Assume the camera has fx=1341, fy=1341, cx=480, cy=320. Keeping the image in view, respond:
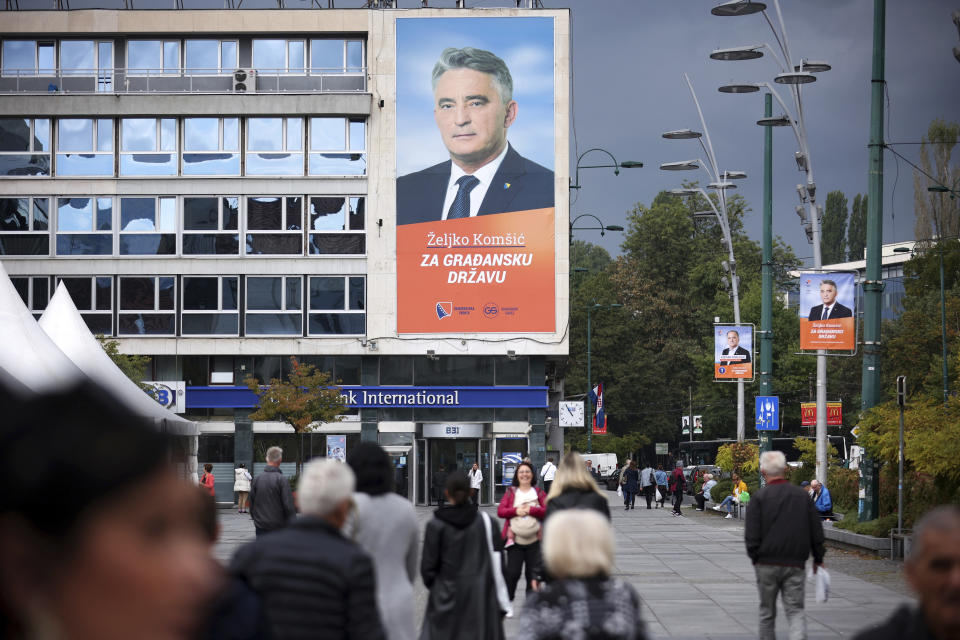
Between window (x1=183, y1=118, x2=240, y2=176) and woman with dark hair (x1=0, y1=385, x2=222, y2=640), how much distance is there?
168ft

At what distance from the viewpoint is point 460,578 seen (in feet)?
31.6

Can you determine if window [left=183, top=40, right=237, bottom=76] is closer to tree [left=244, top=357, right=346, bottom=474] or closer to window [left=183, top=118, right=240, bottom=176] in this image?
window [left=183, top=118, right=240, bottom=176]

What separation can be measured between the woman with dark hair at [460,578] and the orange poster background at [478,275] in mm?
41799

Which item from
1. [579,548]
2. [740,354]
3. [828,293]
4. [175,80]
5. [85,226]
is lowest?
[579,548]

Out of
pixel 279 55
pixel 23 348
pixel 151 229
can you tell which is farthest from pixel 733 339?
pixel 23 348

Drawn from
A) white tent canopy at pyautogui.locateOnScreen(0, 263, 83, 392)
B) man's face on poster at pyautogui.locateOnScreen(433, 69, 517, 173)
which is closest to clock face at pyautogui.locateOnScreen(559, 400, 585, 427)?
man's face on poster at pyautogui.locateOnScreen(433, 69, 517, 173)

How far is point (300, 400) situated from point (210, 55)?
16.2 meters

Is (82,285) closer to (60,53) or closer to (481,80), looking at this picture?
(60,53)

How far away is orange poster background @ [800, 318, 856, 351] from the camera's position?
26359 mm

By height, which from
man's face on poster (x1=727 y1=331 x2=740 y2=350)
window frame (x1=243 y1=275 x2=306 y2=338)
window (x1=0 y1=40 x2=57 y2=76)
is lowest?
man's face on poster (x1=727 y1=331 x2=740 y2=350)

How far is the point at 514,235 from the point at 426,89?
6.73m

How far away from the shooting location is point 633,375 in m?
94.8

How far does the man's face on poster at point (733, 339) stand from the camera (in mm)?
41219

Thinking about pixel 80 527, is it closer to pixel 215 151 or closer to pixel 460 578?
pixel 460 578
